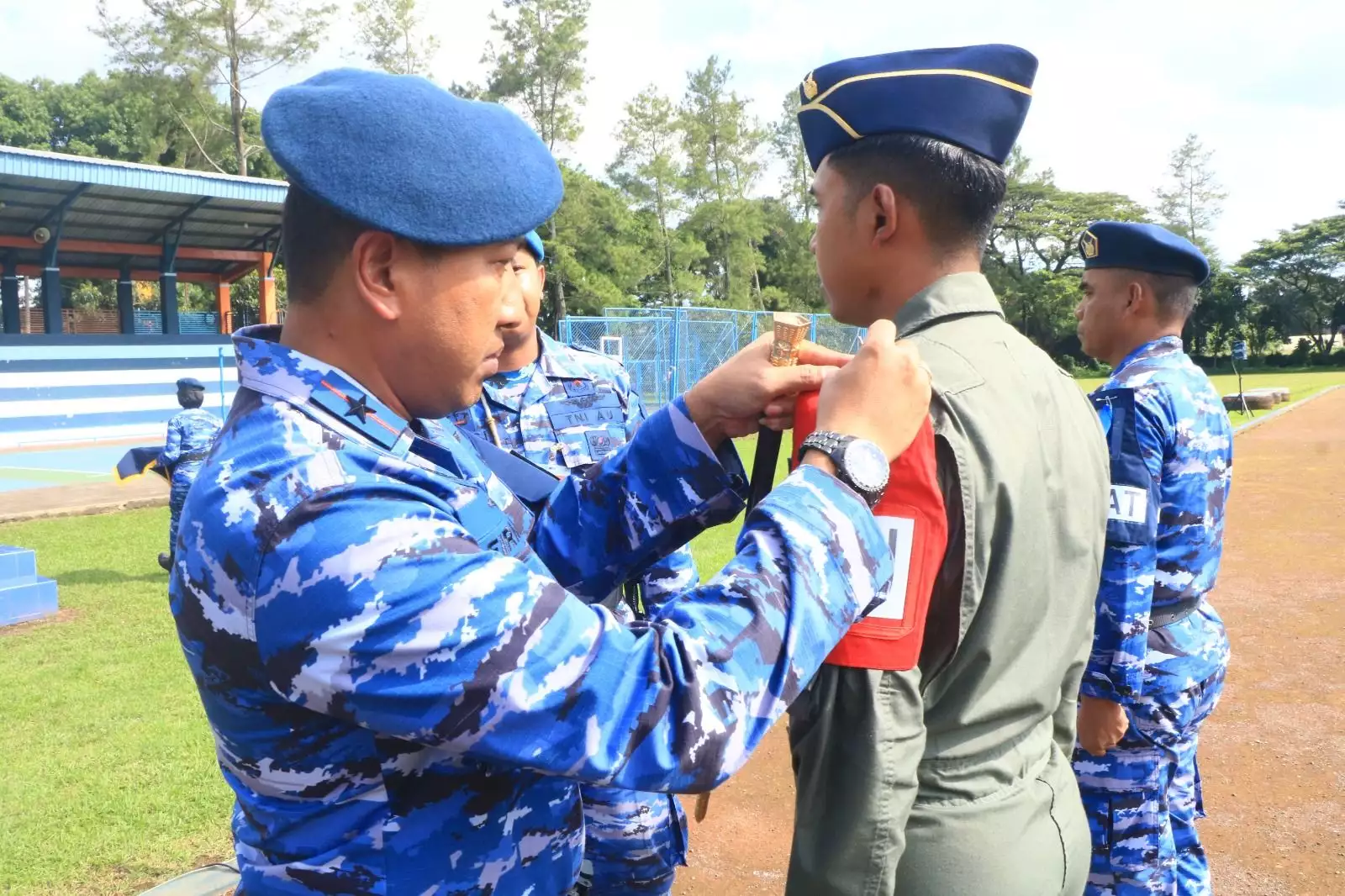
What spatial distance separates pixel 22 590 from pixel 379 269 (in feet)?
26.8

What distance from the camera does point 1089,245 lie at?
12.7 feet

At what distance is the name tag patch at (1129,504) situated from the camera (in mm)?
3057

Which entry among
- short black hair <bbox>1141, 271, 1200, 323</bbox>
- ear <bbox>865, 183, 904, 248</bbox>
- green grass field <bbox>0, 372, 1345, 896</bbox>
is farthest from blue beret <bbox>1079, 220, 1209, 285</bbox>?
green grass field <bbox>0, 372, 1345, 896</bbox>

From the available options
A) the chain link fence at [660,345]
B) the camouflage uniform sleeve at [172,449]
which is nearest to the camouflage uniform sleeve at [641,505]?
the camouflage uniform sleeve at [172,449]

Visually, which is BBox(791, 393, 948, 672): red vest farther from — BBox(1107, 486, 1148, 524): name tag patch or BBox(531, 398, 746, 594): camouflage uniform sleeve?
BBox(1107, 486, 1148, 524): name tag patch

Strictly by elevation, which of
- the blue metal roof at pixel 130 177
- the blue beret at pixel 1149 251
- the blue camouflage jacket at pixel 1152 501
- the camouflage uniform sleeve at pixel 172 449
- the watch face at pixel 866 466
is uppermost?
the blue metal roof at pixel 130 177

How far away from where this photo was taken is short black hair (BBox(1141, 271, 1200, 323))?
3.64 m

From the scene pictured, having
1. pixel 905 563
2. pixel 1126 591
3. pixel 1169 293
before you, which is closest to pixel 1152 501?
pixel 1126 591

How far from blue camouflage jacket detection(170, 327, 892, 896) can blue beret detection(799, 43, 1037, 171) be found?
781 mm

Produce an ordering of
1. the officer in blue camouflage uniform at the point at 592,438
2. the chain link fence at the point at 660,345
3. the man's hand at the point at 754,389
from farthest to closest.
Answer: the chain link fence at the point at 660,345 → the officer in blue camouflage uniform at the point at 592,438 → the man's hand at the point at 754,389

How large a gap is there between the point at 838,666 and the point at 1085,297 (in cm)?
298

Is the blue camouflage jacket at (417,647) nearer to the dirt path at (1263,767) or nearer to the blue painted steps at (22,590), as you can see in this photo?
the dirt path at (1263,767)

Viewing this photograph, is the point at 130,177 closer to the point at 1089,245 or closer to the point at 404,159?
the point at 1089,245

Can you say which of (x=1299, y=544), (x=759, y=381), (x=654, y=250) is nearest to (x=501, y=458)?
(x=759, y=381)
